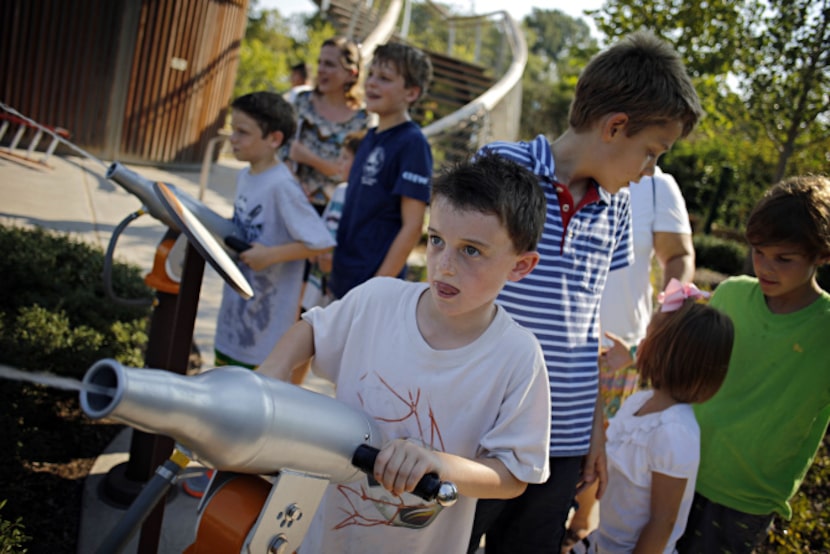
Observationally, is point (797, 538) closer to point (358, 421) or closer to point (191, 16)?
point (358, 421)

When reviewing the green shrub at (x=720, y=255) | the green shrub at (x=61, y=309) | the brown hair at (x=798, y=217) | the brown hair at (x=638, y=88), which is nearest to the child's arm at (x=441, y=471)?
the brown hair at (x=638, y=88)

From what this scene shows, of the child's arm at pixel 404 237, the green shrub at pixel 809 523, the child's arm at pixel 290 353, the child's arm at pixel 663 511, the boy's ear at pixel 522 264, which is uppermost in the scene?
the boy's ear at pixel 522 264

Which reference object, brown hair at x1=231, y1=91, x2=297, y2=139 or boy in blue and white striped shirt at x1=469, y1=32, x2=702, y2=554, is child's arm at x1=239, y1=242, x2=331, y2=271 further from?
boy in blue and white striped shirt at x1=469, y1=32, x2=702, y2=554

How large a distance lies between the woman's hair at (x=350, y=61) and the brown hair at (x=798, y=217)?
2371 mm

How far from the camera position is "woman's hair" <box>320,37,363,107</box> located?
399cm

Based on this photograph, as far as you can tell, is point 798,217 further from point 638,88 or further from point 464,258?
point 464,258

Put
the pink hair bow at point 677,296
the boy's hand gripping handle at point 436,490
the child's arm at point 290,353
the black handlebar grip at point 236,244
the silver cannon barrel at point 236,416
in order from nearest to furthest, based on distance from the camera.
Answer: the silver cannon barrel at point 236,416 → the boy's hand gripping handle at point 436,490 → the child's arm at point 290,353 → the pink hair bow at point 677,296 → the black handlebar grip at point 236,244

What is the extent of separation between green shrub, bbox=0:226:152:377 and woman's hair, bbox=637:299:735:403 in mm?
2299

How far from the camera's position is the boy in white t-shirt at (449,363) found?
1.64 meters

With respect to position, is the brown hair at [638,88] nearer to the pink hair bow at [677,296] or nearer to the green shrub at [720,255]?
the pink hair bow at [677,296]

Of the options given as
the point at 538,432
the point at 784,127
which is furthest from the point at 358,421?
the point at 784,127

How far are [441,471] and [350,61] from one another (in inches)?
123

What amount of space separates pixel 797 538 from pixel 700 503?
2.53 feet

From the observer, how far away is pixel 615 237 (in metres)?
2.35
